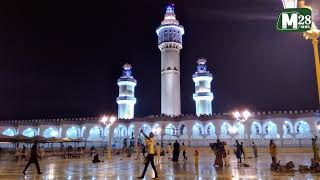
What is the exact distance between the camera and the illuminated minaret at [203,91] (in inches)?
2955

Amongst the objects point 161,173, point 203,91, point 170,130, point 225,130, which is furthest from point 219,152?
point 203,91

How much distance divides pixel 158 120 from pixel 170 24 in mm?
25854

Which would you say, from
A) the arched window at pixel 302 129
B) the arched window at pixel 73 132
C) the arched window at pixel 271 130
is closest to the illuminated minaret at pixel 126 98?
the arched window at pixel 73 132

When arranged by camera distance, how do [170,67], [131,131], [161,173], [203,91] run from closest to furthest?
1. [161,173]
2. [131,131]
3. [170,67]
4. [203,91]

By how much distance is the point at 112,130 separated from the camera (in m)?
66.6

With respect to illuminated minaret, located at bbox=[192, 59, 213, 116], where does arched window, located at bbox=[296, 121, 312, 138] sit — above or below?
below

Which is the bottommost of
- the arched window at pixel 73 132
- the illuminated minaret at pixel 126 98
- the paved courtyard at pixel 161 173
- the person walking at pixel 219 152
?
the paved courtyard at pixel 161 173

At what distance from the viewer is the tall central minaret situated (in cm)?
7425

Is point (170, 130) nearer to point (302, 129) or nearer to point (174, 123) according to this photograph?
point (174, 123)

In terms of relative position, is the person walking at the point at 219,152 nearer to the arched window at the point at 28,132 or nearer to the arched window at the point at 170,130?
the arched window at the point at 170,130

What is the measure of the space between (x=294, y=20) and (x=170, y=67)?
66705mm

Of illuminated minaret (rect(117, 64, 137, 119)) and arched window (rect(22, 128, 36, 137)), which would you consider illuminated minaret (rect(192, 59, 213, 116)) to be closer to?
illuminated minaret (rect(117, 64, 137, 119))

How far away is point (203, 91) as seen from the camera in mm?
75812

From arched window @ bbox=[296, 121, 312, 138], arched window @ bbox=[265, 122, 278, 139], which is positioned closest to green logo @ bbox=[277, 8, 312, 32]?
arched window @ bbox=[296, 121, 312, 138]
